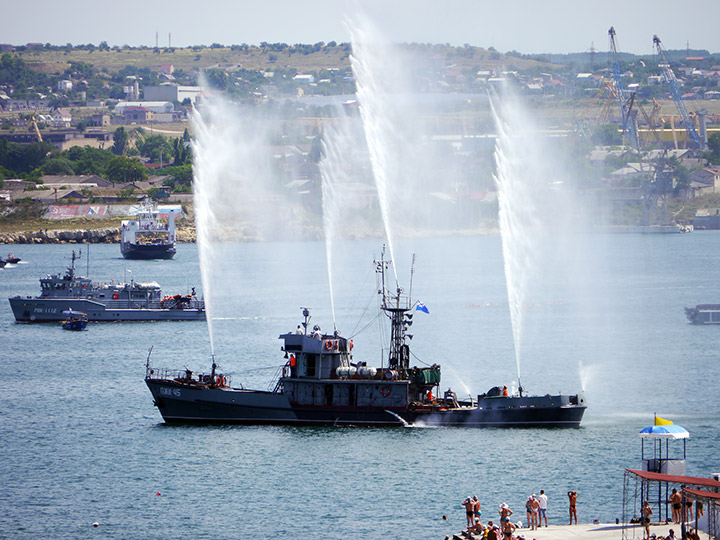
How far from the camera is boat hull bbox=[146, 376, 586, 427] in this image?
61.2m

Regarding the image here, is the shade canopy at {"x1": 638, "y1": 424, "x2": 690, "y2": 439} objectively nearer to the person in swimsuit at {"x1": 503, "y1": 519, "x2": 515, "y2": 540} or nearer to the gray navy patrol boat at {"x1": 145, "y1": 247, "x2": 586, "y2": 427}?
the person in swimsuit at {"x1": 503, "y1": 519, "x2": 515, "y2": 540}

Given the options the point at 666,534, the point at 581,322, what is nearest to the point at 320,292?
the point at 581,322

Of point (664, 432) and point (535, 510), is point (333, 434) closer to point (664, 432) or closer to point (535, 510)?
point (535, 510)

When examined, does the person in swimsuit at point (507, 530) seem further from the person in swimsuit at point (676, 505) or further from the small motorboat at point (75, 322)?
the small motorboat at point (75, 322)

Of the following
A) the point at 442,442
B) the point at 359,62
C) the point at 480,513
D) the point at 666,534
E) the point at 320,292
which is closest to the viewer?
the point at 666,534

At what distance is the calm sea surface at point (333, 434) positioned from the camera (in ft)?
161

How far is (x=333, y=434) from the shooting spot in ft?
201

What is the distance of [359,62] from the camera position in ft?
217

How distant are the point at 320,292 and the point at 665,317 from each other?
128ft

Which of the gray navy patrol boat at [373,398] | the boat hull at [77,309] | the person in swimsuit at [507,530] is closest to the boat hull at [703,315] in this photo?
the boat hull at [77,309]

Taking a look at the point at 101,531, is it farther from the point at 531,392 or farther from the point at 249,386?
the point at 531,392

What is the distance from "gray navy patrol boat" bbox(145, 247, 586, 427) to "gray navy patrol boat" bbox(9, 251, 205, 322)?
53.8 metres

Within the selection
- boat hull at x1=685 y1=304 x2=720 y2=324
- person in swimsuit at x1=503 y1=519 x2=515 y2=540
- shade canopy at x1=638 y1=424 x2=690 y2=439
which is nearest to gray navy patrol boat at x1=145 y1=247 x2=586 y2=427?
shade canopy at x1=638 y1=424 x2=690 y2=439

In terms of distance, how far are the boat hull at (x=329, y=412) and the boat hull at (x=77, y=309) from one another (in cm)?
5159
